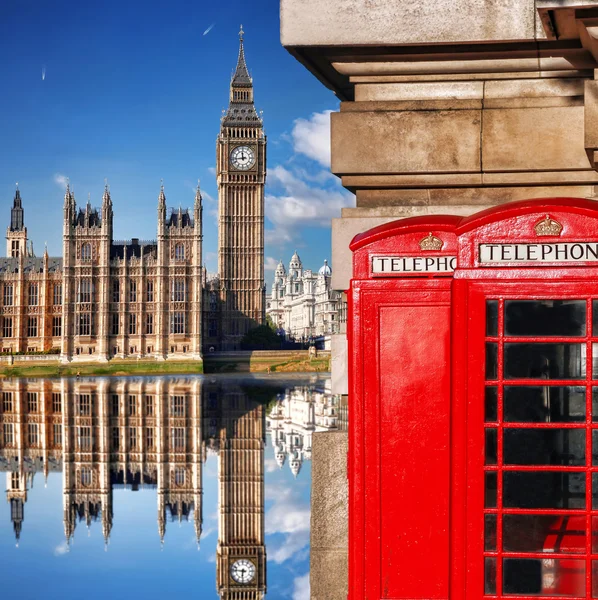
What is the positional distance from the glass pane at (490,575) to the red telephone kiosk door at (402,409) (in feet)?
0.72

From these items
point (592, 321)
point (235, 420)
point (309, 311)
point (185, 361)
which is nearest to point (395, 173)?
point (592, 321)

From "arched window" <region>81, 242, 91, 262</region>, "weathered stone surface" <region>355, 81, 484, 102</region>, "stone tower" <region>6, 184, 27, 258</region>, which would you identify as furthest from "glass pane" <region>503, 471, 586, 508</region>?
"stone tower" <region>6, 184, 27, 258</region>

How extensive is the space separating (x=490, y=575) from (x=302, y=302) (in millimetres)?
111899

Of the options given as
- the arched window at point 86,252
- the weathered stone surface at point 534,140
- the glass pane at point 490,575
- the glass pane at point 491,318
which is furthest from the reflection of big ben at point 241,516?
the arched window at point 86,252

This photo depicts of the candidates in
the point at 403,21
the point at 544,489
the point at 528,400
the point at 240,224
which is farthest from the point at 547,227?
the point at 240,224

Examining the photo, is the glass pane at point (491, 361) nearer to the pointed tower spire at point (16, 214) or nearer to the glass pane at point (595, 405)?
the glass pane at point (595, 405)

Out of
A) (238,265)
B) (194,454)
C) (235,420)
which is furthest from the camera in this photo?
(238,265)

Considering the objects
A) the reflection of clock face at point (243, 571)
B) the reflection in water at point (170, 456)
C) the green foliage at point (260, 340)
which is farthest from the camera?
the green foliage at point (260, 340)

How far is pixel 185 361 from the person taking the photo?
6775 centimetres

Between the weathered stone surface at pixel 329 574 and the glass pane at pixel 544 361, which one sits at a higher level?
the glass pane at pixel 544 361

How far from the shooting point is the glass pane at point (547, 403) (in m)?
4.24

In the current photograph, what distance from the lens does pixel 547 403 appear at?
4258 millimetres

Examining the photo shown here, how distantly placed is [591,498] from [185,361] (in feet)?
211

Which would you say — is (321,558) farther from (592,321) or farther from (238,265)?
(238,265)
